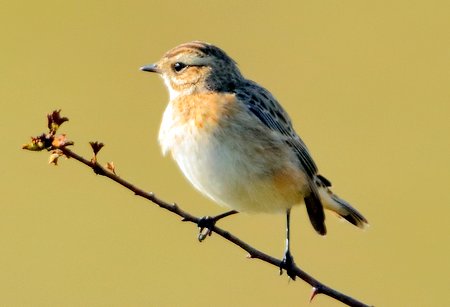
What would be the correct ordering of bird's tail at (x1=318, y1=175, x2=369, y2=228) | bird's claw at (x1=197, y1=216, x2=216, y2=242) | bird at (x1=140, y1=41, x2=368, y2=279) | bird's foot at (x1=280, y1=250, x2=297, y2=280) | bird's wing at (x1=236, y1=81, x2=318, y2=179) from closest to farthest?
bird's foot at (x1=280, y1=250, x2=297, y2=280), bird at (x1=140, y1=41, x2=368, y2=279), bird's claw at (x1=197, y1=216, x2=216, y2=242), bird's wing at (x1=236, y1=81, x2=318, y2=179), bird's tail at (x1=318, y1=175, x2=369, y2=228)

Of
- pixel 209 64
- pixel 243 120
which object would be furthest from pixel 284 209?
pixel 209 64

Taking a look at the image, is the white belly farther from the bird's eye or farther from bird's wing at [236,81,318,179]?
the bird's eye

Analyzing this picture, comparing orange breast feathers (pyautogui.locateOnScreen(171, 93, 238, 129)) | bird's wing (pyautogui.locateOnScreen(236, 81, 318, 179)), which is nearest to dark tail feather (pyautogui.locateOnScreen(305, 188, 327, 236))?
bird's wing (pyautogui.locateOnScreen(236, 81, 318, 179))

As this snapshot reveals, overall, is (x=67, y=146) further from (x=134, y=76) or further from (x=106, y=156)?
(x=134, y=76)

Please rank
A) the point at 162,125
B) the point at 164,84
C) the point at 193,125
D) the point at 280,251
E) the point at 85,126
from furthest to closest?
the point at 85,126 → the point at 280,251 → the point at 164,84 → the point at 162,125 → the point at 193,125

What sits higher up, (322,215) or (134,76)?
(134,76)

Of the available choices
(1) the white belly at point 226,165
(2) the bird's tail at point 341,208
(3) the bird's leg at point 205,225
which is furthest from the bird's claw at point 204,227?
(2) the bird's tail at point 341,208
